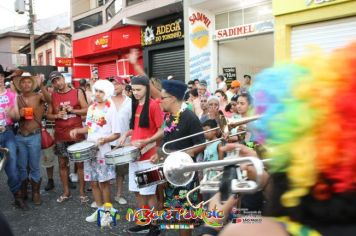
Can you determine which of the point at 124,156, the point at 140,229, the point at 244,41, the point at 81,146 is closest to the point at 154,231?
the point at 140,229

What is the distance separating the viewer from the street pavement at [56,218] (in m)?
4.63

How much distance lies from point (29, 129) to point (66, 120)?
1.79ft

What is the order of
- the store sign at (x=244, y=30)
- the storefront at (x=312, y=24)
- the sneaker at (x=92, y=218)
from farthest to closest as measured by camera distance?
the store sign at (x=244, y=30) < the storefront at (x=312, y=24) < the sneaker at (x=92, y=218)

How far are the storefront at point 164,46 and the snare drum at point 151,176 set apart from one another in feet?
35.9

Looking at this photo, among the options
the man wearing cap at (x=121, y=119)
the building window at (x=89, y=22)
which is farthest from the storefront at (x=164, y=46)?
the man wearing cap at (x=121, y=119)

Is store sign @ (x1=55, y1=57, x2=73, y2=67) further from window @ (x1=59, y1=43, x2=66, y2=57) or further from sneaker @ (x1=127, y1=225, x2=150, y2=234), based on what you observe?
sneaker @ (x1=127, y1=225, x2=150, y2=234)

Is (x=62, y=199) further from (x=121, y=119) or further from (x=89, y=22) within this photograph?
(x=89, y=22)

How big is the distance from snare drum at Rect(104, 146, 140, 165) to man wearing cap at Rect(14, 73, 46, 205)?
6.25 feet

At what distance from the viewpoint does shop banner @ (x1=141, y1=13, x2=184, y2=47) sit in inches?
558

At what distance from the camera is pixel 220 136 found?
453 cm

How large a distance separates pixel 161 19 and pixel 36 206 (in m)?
10.9

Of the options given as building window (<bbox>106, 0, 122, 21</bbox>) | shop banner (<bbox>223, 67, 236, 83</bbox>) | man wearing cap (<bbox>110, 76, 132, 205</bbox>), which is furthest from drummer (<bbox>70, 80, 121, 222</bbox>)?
building window (<bbox>106, 0, 122, 21</bbox>)

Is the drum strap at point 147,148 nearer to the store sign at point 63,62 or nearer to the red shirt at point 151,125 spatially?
the red shirt at point 151,125

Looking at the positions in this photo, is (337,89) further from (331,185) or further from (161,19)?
(161,19)
